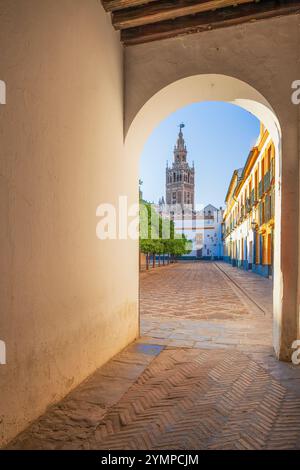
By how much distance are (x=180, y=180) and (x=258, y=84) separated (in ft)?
304

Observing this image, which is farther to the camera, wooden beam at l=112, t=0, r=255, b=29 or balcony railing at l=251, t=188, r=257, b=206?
balcony railing at l=251, t=188, r=257, b=206

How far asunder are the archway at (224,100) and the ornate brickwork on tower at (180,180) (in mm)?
89068

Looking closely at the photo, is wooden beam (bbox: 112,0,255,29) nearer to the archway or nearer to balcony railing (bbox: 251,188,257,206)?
the archway

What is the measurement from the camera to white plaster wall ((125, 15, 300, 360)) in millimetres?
4180

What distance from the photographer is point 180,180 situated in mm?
95438

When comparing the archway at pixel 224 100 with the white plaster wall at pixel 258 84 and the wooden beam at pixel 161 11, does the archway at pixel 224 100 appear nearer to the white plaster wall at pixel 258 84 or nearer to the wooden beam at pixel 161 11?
the white plaster wall at pixel 258 84

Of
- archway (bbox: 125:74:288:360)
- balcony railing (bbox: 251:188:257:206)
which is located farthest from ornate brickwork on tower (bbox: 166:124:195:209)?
archway (bbox: 125:74:288:360)

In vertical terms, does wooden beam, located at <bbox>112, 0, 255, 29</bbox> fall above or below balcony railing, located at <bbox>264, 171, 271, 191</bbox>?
below

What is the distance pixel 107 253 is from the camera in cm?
424

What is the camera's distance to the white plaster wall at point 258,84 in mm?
4180

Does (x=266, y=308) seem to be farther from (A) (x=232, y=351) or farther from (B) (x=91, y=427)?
(B) (x=91, y=427)

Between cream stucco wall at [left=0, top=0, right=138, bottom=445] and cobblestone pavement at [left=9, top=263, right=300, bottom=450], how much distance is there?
280mm
